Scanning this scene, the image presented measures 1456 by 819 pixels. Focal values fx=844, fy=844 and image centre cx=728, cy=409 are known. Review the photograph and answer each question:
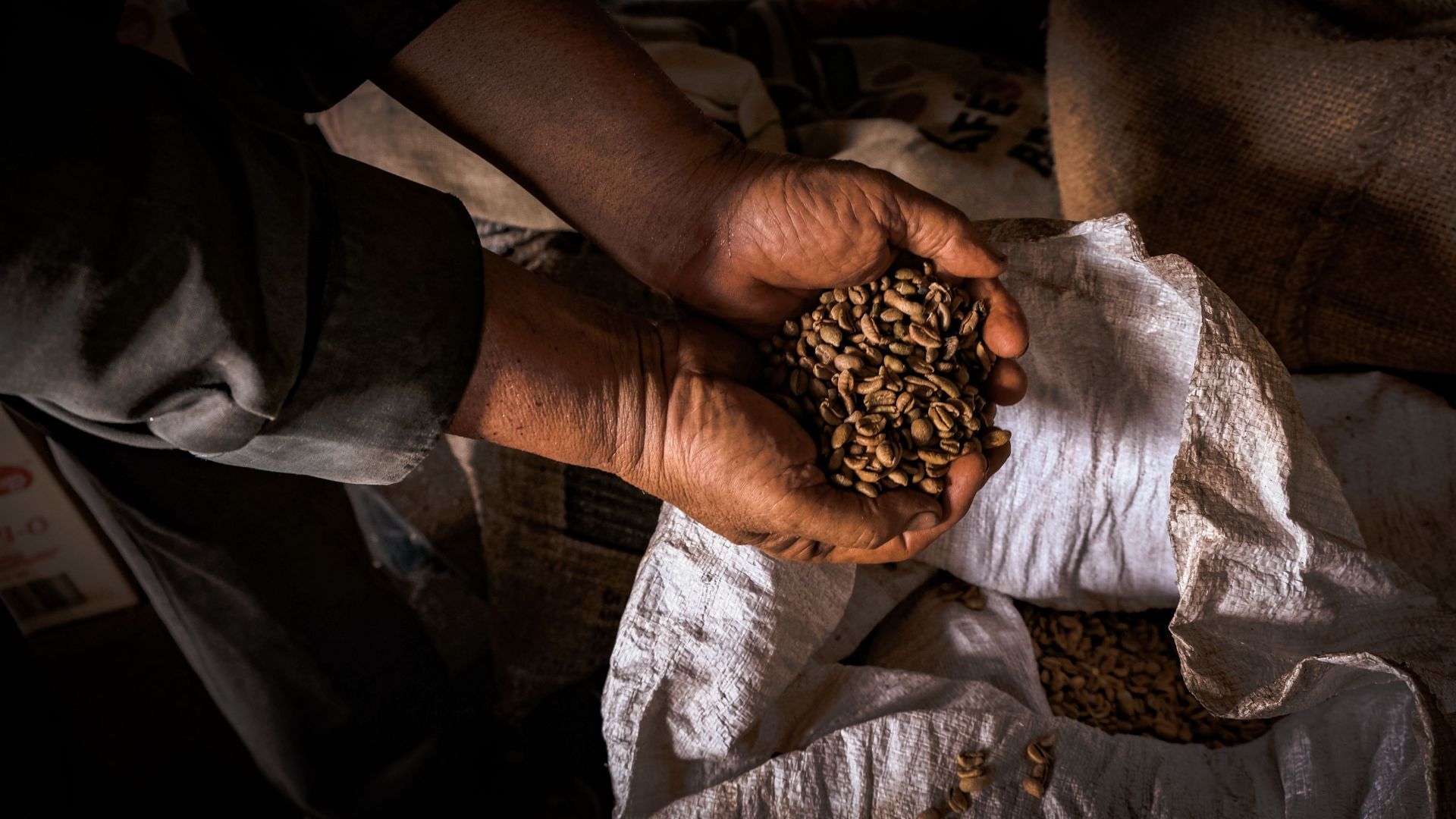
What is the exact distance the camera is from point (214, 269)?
674 mm

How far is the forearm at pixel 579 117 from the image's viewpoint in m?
1.05

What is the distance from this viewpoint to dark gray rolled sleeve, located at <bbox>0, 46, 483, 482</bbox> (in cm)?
63

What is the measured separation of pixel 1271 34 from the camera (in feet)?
4.61

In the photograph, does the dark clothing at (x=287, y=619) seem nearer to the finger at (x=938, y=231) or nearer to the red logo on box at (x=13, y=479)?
the red logo on box at (x=13, y=479)

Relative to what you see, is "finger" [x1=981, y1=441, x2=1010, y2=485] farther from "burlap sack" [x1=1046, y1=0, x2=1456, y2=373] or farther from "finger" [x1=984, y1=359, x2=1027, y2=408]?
"burlap sack" [x1=1046, y1=0, x2=1456, y2=373]

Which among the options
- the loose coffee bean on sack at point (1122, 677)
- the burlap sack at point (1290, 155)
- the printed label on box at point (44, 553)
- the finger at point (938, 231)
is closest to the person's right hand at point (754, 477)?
the finger at point (938, 231)

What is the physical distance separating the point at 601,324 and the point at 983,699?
2.40 ft

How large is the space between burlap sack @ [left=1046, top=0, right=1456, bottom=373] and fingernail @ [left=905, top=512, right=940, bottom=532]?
2.64ft

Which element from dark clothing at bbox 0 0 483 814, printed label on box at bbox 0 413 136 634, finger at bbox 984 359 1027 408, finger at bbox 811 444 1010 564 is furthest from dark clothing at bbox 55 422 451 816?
finger at bbox 984 359 1027 408

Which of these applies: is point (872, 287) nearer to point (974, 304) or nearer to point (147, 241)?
point (974, 304)

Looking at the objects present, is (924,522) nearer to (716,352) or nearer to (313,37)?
(716,352)

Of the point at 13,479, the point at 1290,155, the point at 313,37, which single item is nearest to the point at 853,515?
the point at 313,37

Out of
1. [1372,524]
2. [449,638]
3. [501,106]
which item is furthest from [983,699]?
[449,638]

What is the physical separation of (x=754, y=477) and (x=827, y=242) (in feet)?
1.04
